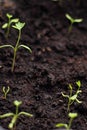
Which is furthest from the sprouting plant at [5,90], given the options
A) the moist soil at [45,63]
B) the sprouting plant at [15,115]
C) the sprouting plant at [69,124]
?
the sprouting plant at [69,124]

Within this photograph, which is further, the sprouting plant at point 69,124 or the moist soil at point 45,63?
the moist soil at point 45,63

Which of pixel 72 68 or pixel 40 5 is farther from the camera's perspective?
pixel 40 5

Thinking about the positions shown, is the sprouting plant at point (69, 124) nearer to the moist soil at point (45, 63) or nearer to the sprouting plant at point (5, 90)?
the moist soil at point (45, 63)

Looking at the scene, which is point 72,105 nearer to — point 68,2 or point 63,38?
point 63,38

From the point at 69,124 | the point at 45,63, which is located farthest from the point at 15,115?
the point at 45,63

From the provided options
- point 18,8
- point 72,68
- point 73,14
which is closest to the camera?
point 72,68

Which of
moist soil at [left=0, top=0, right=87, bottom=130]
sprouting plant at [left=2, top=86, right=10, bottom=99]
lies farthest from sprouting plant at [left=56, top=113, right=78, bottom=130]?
sprouting plant at [left=2, top=86, right=10, bottom=99]

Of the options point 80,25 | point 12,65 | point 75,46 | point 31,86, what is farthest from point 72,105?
point 80,25

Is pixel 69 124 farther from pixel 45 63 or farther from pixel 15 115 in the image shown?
pixel 45 63

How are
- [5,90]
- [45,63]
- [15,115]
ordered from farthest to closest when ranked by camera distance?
[45,63], [5,90], [15,115]
